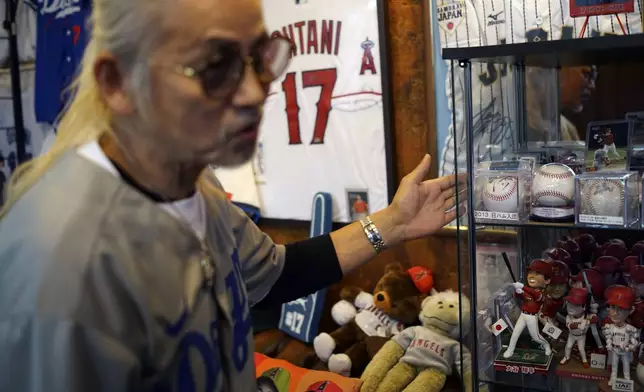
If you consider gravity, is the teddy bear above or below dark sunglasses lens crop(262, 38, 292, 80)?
below

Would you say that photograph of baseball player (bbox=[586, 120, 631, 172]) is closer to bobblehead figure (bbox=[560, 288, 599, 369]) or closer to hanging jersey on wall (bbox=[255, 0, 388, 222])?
bobblehead figure (bbox=[560, 288, 599, 369])

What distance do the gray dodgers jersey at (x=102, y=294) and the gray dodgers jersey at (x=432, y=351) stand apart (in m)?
1.04

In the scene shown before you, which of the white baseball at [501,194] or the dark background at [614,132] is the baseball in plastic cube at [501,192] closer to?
the white baseball at [501,194]

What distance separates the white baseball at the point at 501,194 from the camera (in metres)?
1.43

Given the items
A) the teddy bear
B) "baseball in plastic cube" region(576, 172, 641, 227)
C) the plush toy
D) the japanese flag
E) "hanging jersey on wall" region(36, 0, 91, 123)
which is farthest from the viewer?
"hanging jersey on wall" region(36, 0, 91, 123)

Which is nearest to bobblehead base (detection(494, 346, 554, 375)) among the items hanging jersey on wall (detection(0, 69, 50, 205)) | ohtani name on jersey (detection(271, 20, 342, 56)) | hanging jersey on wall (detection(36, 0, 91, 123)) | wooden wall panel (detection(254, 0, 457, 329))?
wooden wall panel (detection(254, 0, 457, 329))

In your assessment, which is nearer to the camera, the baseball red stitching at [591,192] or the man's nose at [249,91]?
the man's nose at [249,91]

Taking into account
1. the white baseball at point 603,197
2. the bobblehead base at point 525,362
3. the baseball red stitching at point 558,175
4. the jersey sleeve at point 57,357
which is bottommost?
the bobblehead base at point 525,362

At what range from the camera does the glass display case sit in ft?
4.48

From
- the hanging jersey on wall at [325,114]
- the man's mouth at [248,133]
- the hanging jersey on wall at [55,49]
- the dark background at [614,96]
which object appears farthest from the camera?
the hanging jersey on wall at [55,49]

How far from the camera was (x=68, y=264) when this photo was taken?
750 millimetres

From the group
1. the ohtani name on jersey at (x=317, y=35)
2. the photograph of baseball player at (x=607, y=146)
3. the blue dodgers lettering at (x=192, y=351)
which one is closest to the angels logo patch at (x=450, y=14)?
the ohtani name on jersey at (x=317, y=35)

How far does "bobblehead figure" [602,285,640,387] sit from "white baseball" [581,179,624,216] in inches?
7.6

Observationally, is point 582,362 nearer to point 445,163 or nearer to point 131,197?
point 445,163
